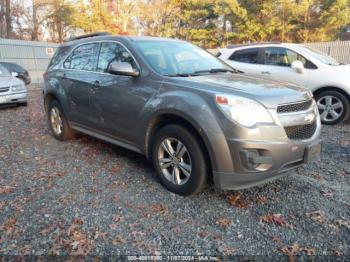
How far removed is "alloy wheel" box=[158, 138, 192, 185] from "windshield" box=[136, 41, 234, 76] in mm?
844

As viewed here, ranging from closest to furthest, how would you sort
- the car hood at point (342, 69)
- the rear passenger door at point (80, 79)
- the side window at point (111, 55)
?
the side window at point (111, 55) → the rear passenger door at point (80, 79) → the car hood at point (342, 69)

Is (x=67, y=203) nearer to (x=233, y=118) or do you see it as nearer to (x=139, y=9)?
(x=233, y=118)

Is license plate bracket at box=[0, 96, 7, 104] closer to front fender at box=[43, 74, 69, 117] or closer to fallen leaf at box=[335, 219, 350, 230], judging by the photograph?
front fender at box=[43, 74, 69, 117]

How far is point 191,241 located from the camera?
2.64 m

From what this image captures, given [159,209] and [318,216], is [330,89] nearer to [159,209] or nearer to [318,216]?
[318,216]

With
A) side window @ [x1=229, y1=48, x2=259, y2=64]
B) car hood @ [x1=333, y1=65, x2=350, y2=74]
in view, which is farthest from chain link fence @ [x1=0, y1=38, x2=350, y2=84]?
car hood @ [x1=333, y1=65, x2=350, y2=74]

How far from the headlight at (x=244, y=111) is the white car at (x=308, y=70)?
365cm

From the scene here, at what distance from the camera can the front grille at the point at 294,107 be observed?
299cm

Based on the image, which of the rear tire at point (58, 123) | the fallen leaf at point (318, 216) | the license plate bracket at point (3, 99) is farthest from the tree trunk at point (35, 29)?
the fallen leaf at point (318, 216)

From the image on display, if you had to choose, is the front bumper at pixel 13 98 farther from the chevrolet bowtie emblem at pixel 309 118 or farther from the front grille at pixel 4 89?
the chevrolet bowtie emblem at pixel 309 118

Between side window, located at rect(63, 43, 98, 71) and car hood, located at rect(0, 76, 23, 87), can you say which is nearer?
side window, located at rect(63, 43, 98, 71)

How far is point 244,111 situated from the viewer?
2855mm

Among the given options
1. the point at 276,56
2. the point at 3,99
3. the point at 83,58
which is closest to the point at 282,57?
the point at 276,56

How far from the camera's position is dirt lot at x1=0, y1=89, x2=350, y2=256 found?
8.49 ft
